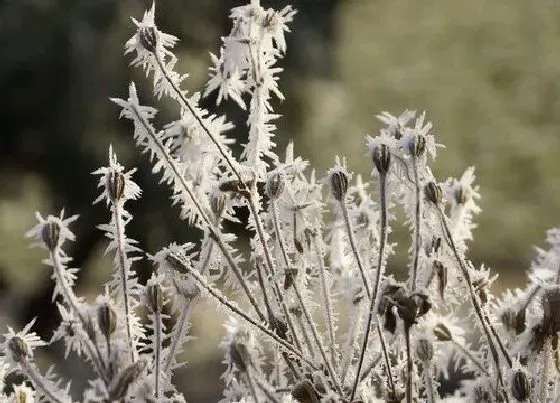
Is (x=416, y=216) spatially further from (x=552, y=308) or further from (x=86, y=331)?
(x=86, y=331)

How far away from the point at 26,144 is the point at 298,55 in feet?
4.36

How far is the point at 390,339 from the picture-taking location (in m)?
0.83

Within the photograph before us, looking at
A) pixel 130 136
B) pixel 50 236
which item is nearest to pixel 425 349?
pixel 50 236

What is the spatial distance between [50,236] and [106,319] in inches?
4.1

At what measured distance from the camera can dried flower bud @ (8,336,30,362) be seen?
833 mm

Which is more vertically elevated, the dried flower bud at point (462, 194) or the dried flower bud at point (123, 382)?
the dried flower bud at point (462, 194)

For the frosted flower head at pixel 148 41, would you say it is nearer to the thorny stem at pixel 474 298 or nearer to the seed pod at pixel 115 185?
the seed pod at pixel 115 185

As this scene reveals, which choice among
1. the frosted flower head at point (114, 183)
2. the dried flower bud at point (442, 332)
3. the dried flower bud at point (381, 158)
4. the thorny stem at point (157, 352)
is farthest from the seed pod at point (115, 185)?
the dried flower bud at point (442, 332)

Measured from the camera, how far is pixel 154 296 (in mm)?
859

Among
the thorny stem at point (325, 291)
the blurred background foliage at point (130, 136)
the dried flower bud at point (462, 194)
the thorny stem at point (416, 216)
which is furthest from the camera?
the blurred background foliage at point (130, 136)

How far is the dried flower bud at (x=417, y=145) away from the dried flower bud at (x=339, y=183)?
7 cm

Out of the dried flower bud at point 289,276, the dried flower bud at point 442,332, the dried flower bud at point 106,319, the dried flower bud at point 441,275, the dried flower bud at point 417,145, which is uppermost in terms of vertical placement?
the dried flower bud at point 417,145

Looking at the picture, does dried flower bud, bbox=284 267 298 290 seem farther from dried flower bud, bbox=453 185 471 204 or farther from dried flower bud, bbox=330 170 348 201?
dried flower bud, bbox=453 185 471 204

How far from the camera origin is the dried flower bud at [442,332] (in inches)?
38.7
